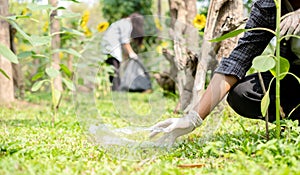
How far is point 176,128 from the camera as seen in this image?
6.04 feet

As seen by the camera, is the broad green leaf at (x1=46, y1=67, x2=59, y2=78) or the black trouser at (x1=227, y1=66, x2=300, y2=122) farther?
the broad green leaf at (x1=46, y1=67, x2=59, y2=78)

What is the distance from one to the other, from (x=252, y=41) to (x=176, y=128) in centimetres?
48

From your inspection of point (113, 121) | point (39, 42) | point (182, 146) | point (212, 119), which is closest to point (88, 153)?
point (182, 146)

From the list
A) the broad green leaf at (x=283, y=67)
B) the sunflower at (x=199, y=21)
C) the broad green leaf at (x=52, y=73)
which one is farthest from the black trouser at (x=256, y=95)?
the sunflower at (x=199, y=21)

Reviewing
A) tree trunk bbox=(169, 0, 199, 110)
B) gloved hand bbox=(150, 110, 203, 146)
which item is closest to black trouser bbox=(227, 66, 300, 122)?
gloved hand bbox=(150, 110, 203, 146)

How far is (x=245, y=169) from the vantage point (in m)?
1.30

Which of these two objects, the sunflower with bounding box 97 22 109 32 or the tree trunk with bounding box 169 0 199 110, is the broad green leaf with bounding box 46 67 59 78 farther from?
the sunflower with bounding box 97 22 109 32

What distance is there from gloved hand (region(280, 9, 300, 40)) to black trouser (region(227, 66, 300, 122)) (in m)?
0.33

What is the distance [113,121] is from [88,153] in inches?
51.9

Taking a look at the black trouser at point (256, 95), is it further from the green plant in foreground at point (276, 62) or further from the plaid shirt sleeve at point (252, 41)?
the green plant in foreground at point (276, 62)

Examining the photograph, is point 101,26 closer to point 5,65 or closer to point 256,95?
point 5,65

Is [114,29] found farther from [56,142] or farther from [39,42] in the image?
[56,142]

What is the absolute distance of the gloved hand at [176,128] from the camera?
1834 mm

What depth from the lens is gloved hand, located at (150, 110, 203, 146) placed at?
72.2 inches
